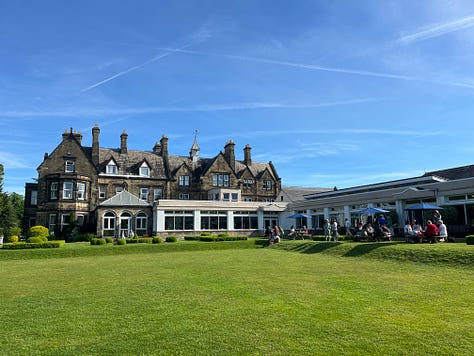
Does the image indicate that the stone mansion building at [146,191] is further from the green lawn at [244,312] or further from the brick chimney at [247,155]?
the green lawn at [244,312]

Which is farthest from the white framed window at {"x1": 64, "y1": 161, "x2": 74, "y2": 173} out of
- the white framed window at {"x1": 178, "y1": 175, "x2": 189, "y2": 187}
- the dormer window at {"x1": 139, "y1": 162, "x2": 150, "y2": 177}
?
the white framed window at {"x1": 178, "y1": 175, "x2": 189, "y2": 187}

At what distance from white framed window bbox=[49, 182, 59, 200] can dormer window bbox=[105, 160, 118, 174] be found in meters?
6.48

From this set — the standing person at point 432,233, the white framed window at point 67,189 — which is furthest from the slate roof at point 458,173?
the white framed window at point 67,189

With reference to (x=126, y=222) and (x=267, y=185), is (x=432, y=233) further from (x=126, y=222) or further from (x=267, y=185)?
(x=267, y=185)

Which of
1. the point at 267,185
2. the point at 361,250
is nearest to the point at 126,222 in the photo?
the point at 267,185

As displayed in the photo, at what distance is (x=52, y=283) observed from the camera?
452 inches

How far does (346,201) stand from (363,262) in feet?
59.0

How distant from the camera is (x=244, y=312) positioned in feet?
24.0

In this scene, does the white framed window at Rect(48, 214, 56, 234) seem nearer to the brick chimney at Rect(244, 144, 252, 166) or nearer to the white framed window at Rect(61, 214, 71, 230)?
the white framed window at Rect(61, 214, 71, 230)

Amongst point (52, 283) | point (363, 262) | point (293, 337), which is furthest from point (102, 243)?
point (293, 337)

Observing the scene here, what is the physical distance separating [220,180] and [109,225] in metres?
16.5

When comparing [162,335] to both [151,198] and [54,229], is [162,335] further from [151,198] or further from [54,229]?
[151,198]

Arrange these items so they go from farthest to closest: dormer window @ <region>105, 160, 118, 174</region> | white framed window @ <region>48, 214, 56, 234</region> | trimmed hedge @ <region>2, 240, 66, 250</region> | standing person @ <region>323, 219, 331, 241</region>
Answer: dormer window @ <region>105, 160, 118, 174</region> → white framed window @ <region>48, 214, 56, 234</region> → standing person @ <region>323, 219, 331, 241</region> → trimmed hedge @ <region>2, 240, 66, 250</region>

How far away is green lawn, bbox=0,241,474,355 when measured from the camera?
18.1ft
